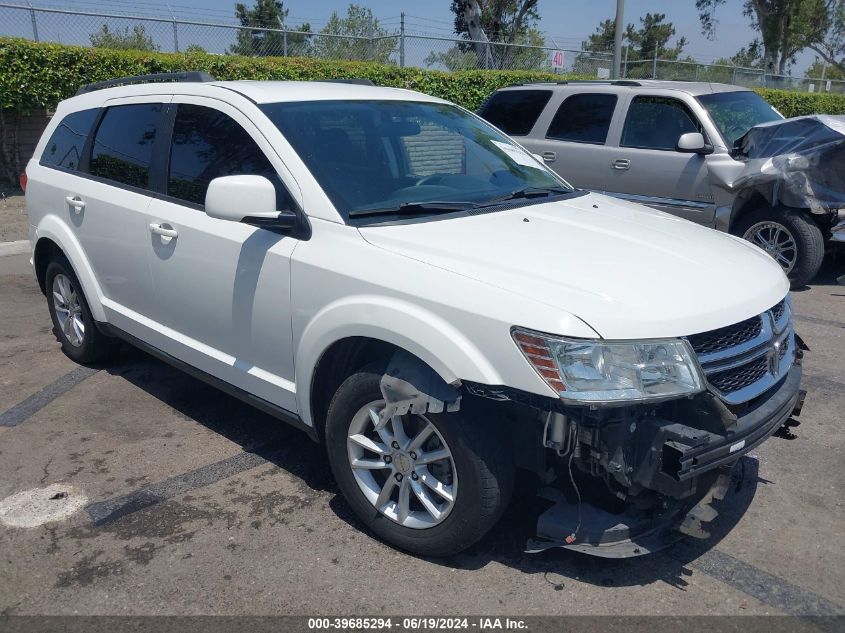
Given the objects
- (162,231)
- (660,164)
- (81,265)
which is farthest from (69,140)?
(660,164)

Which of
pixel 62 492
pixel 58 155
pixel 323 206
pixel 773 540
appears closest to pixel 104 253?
pixel 58 155

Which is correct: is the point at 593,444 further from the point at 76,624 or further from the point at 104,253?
the point at 104,253

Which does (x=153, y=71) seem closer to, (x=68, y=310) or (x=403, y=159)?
(x=68, y=310)

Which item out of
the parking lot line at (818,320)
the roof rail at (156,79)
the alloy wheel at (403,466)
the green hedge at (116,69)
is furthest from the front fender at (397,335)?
the green hedge at (116,69)

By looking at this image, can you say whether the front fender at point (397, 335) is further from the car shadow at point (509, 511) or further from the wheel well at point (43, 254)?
the wheel well at point (43, 254)

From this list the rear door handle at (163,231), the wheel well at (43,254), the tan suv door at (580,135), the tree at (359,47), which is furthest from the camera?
the tree at (359,47)

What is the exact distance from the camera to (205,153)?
13.8ft

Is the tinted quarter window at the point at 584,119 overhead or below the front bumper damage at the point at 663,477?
overhead

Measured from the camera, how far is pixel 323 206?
3545 mm

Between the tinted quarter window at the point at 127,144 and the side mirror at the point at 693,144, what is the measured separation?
5.28 metres

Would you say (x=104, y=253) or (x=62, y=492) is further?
(x=104, y=253)

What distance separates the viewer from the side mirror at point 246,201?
3475 millimetres

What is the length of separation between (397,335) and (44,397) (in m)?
3.15

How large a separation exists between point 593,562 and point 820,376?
9.71 feet
